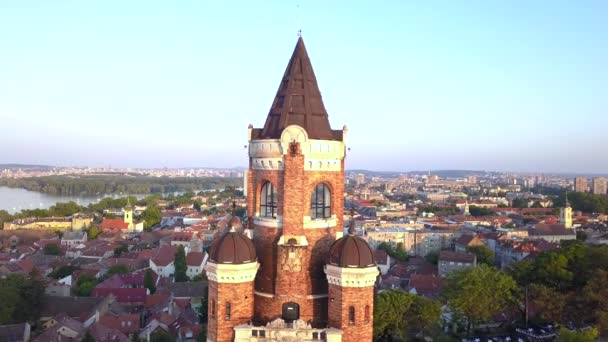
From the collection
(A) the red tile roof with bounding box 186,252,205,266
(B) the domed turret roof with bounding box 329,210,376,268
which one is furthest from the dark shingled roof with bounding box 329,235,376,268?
(A) the red tile roof with bounding box 186,252,205,266

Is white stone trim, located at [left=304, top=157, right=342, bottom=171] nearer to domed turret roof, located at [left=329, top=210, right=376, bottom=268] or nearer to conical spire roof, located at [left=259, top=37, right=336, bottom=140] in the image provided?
conical spire roof, located at [left=259, top=37, right=336, bottom=140]

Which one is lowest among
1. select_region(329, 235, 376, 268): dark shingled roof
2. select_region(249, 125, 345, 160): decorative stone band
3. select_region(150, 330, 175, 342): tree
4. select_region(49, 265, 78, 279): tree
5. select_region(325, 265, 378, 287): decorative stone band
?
select_region(49, 265, 78, 279): tree

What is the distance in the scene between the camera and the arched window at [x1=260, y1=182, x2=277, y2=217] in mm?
15266

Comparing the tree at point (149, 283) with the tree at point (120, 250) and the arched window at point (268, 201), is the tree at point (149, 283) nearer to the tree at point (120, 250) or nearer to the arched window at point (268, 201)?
the tree at point (120, 250)

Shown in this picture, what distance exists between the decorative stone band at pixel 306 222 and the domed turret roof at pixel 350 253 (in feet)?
2.56

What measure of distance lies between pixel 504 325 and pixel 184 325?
26.8 meters

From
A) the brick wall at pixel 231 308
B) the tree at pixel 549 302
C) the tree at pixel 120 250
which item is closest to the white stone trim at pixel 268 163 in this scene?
the brick wall at pixel 231 308

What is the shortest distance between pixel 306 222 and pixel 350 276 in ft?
6.61

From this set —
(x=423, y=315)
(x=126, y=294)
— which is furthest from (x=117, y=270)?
(x=423, y=315)

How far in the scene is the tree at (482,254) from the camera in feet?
235

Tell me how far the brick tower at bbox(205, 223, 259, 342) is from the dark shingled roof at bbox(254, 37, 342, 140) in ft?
11.1

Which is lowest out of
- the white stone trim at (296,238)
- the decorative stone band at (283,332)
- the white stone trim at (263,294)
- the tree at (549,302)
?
the tree at (549,302)

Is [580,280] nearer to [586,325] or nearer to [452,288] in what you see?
[586,325]

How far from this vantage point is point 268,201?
607 inches
